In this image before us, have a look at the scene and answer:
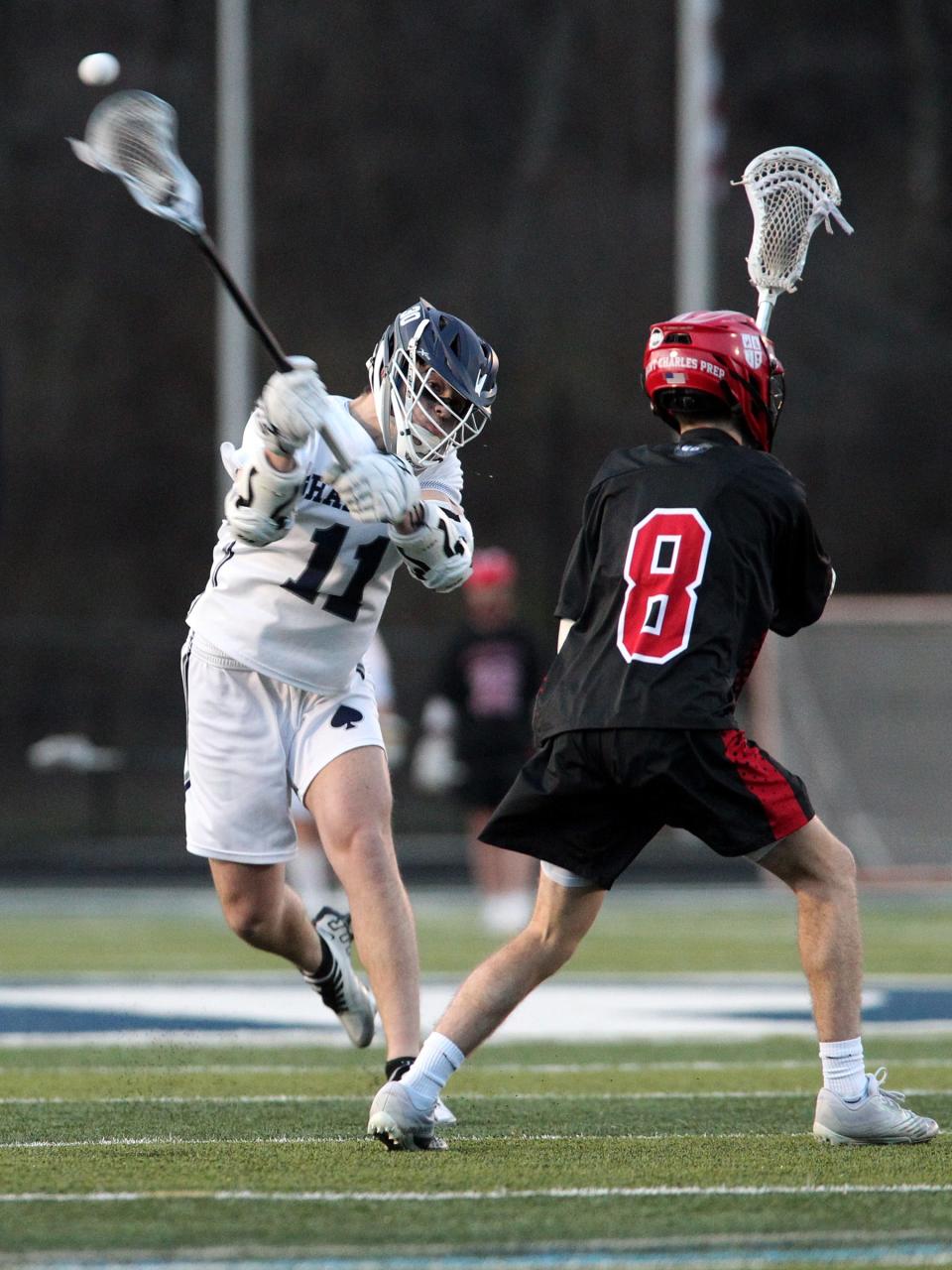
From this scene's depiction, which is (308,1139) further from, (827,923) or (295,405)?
(295,405)

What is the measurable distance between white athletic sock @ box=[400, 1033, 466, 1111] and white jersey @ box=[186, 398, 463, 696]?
1.04m

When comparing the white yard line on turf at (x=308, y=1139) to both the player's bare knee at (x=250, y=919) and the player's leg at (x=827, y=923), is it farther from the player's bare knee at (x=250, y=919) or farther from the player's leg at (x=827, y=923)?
the player's bare knee at (x=250, y=919)

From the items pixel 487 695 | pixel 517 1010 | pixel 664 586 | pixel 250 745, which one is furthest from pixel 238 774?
pixel 487 695

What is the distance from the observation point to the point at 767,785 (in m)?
5.05

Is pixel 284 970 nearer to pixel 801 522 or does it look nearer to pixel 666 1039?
pixel 666 1039

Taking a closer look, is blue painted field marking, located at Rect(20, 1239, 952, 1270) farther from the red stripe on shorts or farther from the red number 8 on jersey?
the red number 8 on jersey

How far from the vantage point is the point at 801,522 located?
17.0ft

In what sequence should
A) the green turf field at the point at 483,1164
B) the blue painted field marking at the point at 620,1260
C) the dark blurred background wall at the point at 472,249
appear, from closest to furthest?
the blue painted field marking at the point at 620,1260 → the green turf field at the point at 483,1164 → the dark blurred background wall at the point at 472,249

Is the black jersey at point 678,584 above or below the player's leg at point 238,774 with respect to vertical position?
above

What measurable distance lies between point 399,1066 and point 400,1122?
0.30 meters

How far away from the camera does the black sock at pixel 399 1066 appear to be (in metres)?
5.31

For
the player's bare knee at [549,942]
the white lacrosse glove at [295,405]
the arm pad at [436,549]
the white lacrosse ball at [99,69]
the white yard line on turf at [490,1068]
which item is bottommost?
the white yard line on turf at [490,1068]

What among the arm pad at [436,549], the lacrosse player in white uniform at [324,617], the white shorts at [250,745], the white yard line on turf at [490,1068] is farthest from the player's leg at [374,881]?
the white yard line on turf at [490,1068]

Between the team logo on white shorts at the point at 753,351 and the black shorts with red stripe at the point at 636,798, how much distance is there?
2.72ft
